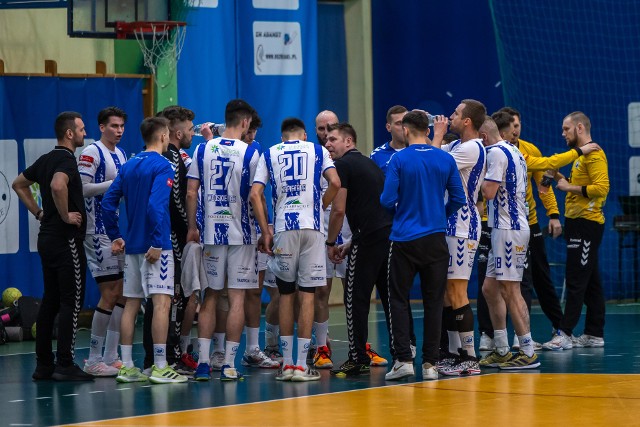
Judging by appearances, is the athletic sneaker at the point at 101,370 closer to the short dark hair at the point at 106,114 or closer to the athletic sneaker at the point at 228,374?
the athletic sneaker at the point at 228,374

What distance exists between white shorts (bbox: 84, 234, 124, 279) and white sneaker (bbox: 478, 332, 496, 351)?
3.47 meters

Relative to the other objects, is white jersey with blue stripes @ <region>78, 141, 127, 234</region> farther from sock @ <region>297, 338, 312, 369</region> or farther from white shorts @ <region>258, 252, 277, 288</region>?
sock @ <region>297, 338, 312, 369</region>

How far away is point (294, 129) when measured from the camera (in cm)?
978

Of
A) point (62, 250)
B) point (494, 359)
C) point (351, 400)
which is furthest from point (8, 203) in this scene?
point (351, 400)

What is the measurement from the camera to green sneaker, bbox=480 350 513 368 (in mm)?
10164

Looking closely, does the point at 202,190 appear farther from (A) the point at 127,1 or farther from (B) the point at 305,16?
(B) the point at 305,16

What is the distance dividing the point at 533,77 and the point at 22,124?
724cm

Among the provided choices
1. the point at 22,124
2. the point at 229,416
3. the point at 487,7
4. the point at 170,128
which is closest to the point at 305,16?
the point at 487,7

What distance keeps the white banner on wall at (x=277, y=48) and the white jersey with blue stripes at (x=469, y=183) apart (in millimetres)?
6767

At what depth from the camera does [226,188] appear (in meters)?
9.74

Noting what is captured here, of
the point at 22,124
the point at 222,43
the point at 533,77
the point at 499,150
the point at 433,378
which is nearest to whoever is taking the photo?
the point at 433,378

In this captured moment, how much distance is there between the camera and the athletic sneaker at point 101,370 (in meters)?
10.1

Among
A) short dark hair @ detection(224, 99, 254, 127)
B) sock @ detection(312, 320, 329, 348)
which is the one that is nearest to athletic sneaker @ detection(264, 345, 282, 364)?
sock @ detection(312, 320, 329, 348)

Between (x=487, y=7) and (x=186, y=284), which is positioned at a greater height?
(x=487, y=7)
